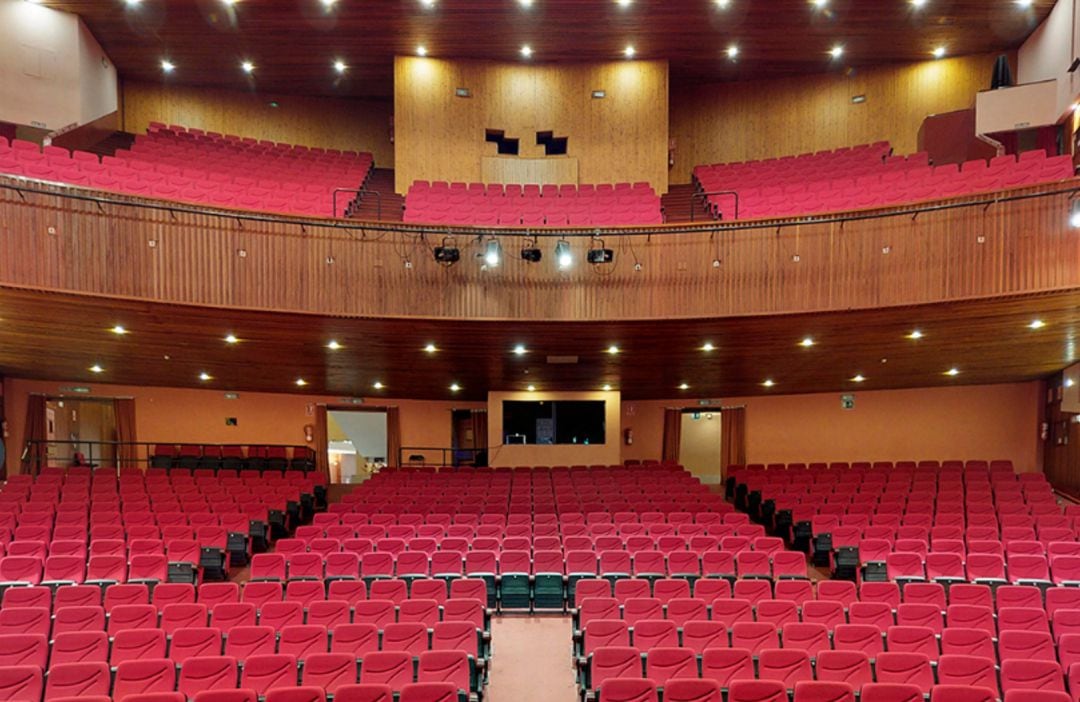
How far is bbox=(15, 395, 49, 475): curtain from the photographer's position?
1400 cm

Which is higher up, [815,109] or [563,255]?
[815,109]

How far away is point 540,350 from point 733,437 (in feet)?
19.7

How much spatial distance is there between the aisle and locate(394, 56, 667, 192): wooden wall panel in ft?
27.8

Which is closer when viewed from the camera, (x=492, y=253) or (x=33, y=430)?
(x=492, y=253)

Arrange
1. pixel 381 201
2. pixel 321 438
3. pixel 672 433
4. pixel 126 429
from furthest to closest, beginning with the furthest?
pixel 672 433 → pixel 321 438 → pixel 126 429 → pixel 381 201

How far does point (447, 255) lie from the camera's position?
930 cm

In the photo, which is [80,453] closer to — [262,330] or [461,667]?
[262,330]

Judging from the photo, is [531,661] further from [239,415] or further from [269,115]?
[269,115]

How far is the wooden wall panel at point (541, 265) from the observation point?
8258 millimetres

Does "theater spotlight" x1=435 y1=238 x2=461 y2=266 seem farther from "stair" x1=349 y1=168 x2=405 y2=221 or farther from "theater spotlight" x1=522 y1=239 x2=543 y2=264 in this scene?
"stair" x1=349 y1=168 x2=405 y2=221

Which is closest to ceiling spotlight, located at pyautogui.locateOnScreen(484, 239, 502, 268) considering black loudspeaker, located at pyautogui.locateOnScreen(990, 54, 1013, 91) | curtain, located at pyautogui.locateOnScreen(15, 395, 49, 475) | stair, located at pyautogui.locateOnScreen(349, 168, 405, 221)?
stair, located at pyautogui.locateOnScreen(349, 168, 405, 221)

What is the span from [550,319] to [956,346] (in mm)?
5877

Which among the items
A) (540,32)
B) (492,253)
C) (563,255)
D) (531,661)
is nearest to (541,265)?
(563,255)

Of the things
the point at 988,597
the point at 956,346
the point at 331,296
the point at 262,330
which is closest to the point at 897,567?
the point at 988,597
